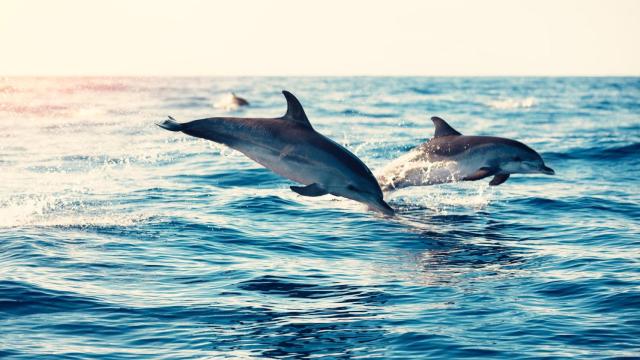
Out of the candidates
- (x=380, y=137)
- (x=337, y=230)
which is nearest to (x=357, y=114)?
(x=380, y=137)

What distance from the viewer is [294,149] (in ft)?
31.4

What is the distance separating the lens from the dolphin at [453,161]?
13.6 metres

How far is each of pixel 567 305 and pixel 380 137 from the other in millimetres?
23023

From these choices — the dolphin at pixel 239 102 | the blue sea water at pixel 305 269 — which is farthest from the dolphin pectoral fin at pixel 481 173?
the dolphin at pixel 239 102

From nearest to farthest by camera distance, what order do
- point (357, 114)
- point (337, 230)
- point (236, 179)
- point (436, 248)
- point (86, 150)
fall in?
point (436, 248), point (337, 230), point (236, 179), point (86, 150), point (357, 114)

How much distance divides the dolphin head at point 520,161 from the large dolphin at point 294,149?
15.5ft

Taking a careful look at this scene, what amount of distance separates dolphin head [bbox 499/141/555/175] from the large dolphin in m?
4.71

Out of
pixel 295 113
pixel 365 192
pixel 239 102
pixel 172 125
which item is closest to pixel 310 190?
pixel 365 192

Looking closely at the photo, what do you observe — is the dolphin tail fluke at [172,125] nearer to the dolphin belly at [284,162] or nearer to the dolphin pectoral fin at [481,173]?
the dolphin belly at [284,162]

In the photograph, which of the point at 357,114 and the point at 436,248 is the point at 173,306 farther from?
the point at 357,114

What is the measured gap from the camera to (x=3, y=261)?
401 inches

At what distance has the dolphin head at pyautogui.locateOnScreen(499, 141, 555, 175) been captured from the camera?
13969 millimetres

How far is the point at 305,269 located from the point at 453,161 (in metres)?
4.34

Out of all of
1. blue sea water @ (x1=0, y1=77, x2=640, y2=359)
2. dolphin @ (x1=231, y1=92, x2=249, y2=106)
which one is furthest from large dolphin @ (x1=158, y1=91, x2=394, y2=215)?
dolphin @ (x1=231, y1=92, x2=249, y2=106)
